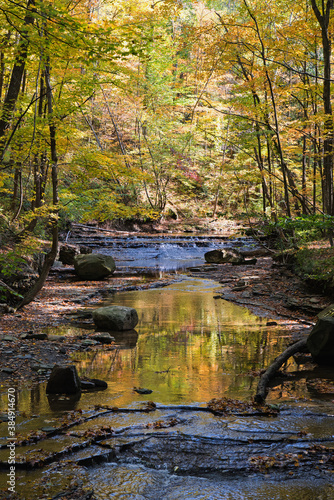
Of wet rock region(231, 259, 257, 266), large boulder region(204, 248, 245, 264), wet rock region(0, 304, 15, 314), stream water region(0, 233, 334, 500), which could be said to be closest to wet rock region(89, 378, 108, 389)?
stream water region(0, 233, 334, 500)

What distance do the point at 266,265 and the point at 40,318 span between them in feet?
35.5

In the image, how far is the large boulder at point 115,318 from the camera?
736 centimetres

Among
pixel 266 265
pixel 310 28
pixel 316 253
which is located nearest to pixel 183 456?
pixel 316 253

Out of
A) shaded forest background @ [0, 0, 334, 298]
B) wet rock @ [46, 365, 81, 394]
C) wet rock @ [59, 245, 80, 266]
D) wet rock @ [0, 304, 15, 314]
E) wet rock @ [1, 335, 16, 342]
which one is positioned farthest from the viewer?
wet rock @ [59, 245, 80, 266]

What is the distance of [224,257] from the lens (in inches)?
714

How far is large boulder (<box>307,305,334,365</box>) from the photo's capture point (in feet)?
16.8

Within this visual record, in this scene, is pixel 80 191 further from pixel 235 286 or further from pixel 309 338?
pixel 235 286

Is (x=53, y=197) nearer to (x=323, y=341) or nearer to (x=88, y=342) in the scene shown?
(x=88, y=342)

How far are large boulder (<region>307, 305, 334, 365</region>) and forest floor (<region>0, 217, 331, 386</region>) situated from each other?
4.52 ft

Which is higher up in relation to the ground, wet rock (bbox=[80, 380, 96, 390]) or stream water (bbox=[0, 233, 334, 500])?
wet rock (bbox=[80, 380, 96, 390])

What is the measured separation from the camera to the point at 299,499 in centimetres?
249

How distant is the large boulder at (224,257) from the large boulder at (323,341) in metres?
12.3

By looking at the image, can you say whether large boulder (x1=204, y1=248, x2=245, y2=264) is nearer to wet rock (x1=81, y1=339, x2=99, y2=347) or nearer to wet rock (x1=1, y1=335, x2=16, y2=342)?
wet rock (x1=81, y1=339, x2=99, y2=347)

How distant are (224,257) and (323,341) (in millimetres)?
13019
